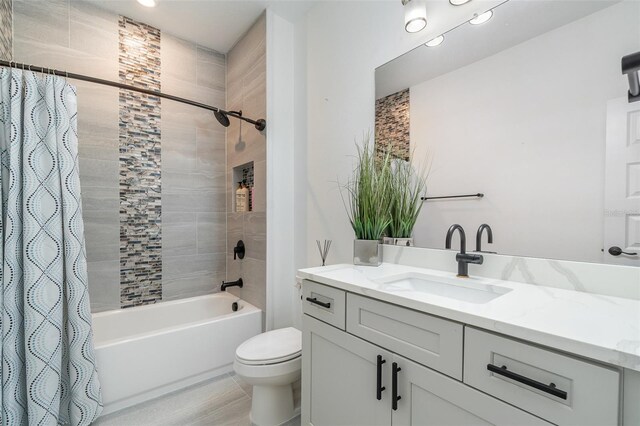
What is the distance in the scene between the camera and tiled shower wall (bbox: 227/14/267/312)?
A: 2.18 m

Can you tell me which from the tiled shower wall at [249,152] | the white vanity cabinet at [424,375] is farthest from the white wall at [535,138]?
the tiled shower wall at [249,152]

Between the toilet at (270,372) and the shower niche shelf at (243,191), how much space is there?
1187 millimetres

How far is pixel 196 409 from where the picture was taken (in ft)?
5.46

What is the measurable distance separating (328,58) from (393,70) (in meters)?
0.62

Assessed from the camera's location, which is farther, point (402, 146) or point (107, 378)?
point (107, 378)

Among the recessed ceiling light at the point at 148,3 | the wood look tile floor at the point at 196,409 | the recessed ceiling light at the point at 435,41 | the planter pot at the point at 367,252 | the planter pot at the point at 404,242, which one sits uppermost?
the recessed ceiling light at the point at 148,3

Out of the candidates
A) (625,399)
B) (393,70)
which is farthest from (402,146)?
(625,399)

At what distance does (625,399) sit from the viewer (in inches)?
20.5

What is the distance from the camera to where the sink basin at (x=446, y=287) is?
992 mm

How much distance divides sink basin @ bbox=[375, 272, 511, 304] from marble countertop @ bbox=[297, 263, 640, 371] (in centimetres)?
1

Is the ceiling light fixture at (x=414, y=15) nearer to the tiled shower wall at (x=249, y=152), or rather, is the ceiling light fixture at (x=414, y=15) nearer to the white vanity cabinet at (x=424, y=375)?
the tiled shower wall at (x=249, y=152)

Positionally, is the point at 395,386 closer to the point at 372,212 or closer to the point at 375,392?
the point at 375,392

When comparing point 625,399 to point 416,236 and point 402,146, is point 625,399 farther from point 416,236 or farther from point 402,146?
point 402,146

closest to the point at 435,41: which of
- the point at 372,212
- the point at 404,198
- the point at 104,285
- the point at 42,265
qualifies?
the point at 404,198
